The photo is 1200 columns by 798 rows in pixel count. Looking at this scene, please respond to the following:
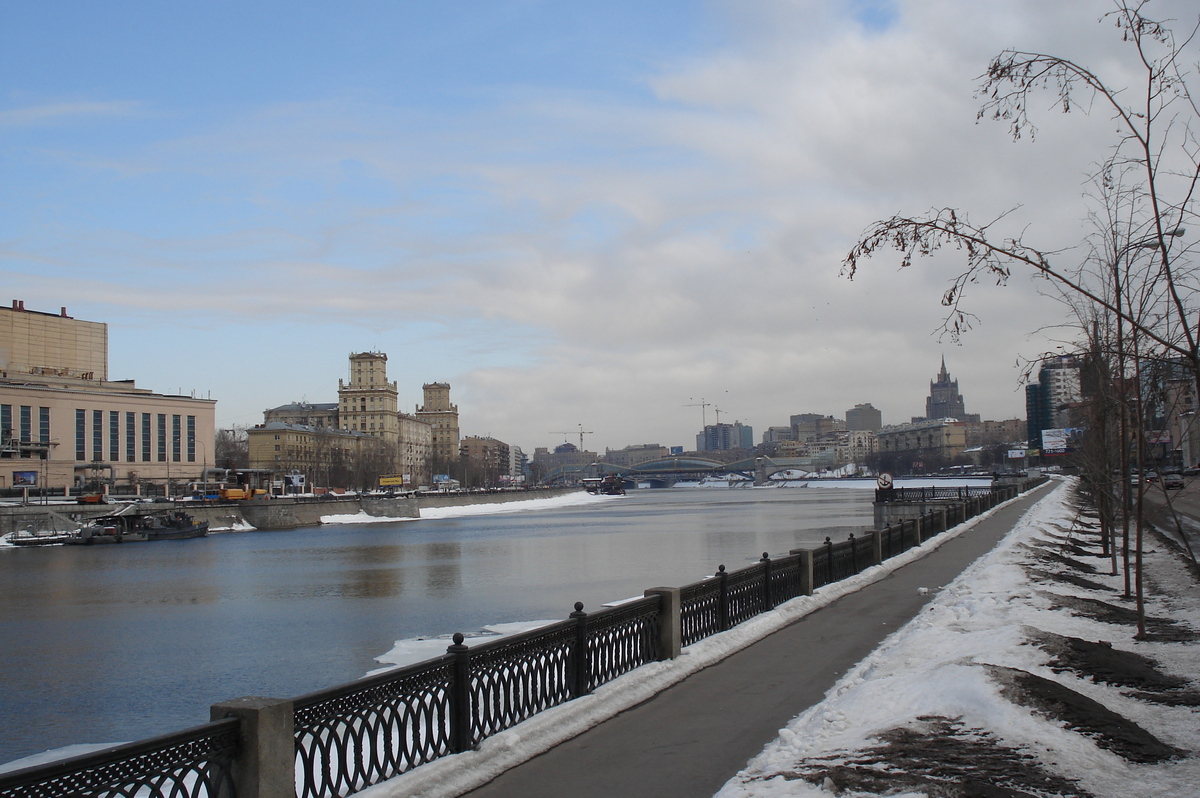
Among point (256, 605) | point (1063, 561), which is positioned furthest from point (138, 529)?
point (1063, 561)

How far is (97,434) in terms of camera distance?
117688mm

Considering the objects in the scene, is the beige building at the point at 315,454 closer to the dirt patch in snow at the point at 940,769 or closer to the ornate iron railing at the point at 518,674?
the ornate iron railing at the point at 518,674

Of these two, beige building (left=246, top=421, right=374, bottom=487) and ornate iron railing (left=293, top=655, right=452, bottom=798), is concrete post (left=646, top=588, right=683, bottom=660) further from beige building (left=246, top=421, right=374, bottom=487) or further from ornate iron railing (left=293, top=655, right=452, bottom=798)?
beige building (left=246, top=421, right=374, bottom=487)

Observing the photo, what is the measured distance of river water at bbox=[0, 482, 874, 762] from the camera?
1827 centimetres

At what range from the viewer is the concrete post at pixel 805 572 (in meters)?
19.8

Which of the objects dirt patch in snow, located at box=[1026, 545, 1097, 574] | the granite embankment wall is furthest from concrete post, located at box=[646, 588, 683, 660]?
the granite embankment wall

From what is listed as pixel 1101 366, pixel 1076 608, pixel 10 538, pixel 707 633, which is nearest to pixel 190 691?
pixel 707 633

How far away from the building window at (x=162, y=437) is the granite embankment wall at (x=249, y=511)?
109ft

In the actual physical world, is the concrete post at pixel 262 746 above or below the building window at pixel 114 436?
below

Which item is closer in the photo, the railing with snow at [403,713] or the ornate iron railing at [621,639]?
the railing with snow at [403,713]

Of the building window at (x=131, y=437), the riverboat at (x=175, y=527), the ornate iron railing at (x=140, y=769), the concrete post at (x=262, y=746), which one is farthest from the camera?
the building window at (x=131, y=437)

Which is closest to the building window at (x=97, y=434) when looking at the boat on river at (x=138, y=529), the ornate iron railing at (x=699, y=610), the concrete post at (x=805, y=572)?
the boat on river at (x=138, y=529)

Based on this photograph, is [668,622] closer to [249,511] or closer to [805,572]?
[805,572]

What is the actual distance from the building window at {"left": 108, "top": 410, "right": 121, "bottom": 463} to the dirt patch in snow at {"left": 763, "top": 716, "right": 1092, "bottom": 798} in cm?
12808
